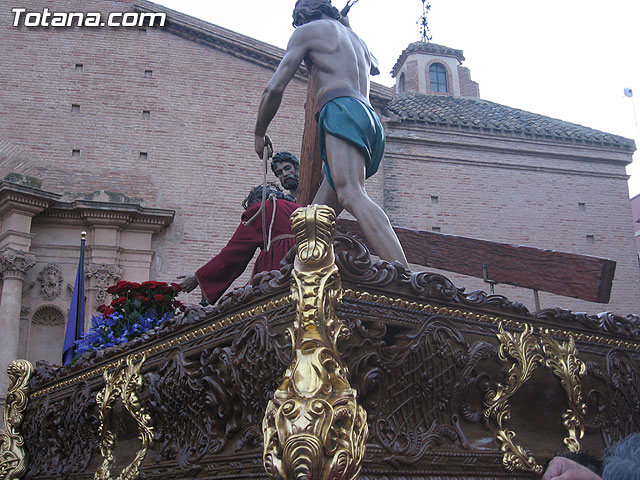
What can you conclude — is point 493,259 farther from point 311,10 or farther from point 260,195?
point 311,10

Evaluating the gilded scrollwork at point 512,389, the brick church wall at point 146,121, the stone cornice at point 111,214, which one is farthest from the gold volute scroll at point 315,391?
the stone cornice at point 111,214

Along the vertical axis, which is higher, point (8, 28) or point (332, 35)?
point (8, 28)

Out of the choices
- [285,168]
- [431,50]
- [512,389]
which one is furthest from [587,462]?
[431,50]

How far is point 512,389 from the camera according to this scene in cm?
249

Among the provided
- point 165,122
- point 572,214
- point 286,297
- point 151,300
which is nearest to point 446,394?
point 286,297

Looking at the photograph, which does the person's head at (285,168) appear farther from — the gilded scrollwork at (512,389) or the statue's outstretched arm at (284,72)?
the gilded scrollwork at (512,389)

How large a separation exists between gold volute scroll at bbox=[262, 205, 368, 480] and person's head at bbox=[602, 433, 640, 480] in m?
0.63

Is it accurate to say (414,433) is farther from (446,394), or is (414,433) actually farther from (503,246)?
(503,246)

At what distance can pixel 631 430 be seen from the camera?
2844 mm

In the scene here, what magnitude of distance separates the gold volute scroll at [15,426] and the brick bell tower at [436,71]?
2111cm

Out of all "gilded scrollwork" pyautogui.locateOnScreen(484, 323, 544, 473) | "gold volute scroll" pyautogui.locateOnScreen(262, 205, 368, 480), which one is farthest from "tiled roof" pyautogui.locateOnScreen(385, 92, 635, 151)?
"gold volute scroll" pyautogui.locateOnScreen(262, 205, 368, 480)

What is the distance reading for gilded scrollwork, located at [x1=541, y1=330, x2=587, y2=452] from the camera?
263 cm

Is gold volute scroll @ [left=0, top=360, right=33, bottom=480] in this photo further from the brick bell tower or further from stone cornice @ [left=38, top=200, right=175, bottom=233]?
the brick bell tower

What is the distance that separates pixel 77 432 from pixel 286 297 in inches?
85.6
